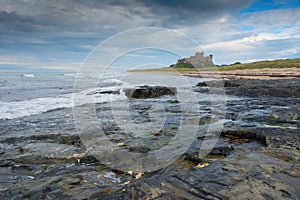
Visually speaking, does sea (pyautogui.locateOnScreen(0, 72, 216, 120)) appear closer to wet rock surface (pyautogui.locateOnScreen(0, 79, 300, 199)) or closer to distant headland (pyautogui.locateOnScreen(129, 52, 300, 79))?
wet rock surface (pyautogui.locateOnScreen(0, 79, 300, 199))

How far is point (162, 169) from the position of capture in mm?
3287

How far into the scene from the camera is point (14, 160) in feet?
13.7

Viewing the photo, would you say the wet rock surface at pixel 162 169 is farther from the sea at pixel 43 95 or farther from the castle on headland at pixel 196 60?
the castle on headland at pixel 196 60

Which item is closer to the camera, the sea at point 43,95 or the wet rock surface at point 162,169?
the wet rock surface at point 162,169

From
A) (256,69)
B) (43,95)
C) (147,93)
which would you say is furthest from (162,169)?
(256,69)

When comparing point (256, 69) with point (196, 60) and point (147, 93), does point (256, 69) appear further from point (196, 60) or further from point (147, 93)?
point (147, 93)

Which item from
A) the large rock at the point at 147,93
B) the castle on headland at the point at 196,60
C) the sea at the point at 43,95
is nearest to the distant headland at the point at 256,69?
the castle on headland at the point at 196,60

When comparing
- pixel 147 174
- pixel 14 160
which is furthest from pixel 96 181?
pixel 14 160

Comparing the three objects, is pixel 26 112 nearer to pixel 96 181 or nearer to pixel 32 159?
pixel 32 159

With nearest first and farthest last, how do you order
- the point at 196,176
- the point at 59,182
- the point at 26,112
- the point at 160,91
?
the point at 196,176, the point at 59,182, the point at 26,112, the point at 160,91

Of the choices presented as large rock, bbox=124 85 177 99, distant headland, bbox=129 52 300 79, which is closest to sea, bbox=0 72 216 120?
large rock, bbox=124 85 177 99

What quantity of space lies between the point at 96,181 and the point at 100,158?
993mm

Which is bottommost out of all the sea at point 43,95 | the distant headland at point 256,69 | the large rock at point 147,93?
the sea at point 43,95

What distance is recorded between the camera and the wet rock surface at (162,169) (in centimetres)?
229
